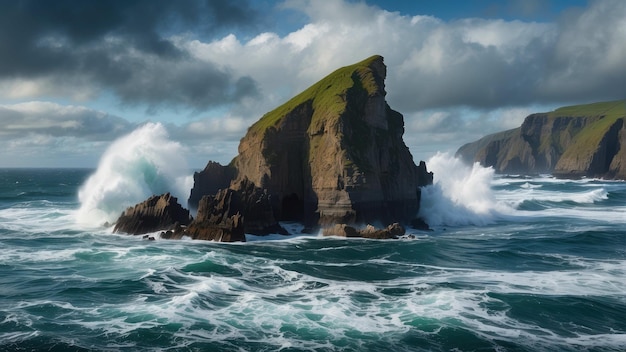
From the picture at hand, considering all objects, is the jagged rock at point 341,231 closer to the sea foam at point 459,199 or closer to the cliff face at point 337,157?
the cliff face at point 337,157

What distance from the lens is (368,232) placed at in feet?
171

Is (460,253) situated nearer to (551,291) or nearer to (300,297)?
(551,291)

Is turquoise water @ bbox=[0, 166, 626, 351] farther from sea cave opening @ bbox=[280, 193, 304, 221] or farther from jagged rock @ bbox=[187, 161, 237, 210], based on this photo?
jagged rock @ bbox=[187, 161, 237, 210]

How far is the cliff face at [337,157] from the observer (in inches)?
2192

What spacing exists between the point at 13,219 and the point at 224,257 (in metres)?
40.5

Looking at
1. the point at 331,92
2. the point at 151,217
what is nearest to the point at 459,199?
the point at 331,92

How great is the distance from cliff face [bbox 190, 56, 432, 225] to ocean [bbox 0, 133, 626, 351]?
4.35 m

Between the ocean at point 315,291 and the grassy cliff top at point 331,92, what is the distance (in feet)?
46.9

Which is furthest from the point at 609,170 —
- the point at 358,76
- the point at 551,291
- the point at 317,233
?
the point at 551,291

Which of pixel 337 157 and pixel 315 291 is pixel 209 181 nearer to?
pixel 337 157

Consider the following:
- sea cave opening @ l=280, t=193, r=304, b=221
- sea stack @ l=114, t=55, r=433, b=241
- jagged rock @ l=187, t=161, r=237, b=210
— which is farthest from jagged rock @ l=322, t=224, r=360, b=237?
jagged rock @ l=187, t=161, r=237, b=210

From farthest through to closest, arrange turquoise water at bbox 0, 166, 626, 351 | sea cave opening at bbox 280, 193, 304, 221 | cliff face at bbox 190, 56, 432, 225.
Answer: sea cave opening at bbox 280, 193, 304, 221 → cliff face at bbox 190, 56, 432, 225 → turquoise water at bbox 0, 166, 626, 351

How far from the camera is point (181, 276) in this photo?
115 ft

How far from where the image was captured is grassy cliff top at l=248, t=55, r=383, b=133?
62469 mm
